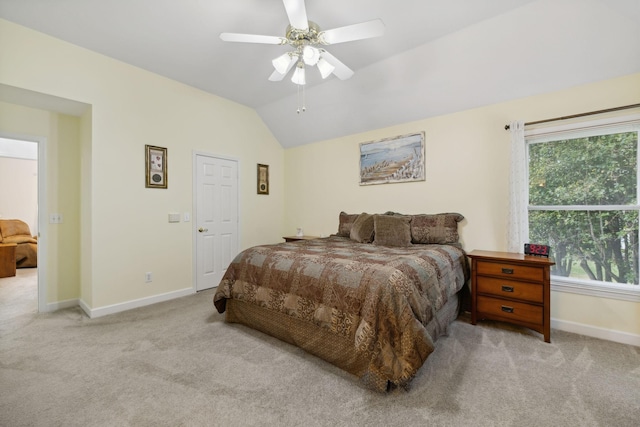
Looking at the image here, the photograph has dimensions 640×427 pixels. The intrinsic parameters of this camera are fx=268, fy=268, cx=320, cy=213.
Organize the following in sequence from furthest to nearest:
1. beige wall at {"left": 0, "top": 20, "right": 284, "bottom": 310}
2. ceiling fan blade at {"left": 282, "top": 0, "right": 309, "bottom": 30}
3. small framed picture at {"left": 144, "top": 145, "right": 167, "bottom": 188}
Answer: small framed picture at {"left": 144, "top": 145, "right": 167, "bottom": 188}, beige wall at {"left": 0, "top": 20, "right": 284, "bottom": 310}, ceiling fan blade at {"left": 282, "top": 0, "right": 309, "bottom": 30}

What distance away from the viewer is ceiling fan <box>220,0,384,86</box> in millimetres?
1844

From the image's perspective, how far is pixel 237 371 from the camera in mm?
1868

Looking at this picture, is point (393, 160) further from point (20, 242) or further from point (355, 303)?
point (20, 242)

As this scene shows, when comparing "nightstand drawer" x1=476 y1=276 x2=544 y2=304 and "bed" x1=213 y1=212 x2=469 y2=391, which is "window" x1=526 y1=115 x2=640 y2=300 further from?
"bed" x1=213 y1=212 x2=469 y2=391

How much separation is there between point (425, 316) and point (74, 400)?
2209 mm

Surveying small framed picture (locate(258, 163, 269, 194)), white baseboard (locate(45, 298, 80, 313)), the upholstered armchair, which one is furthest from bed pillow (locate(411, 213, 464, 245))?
the upholstered armchair

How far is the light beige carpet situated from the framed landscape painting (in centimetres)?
200

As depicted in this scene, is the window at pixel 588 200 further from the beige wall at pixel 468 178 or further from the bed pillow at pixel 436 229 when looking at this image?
the bed pillow at pixel 436 229

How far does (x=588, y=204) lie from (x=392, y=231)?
1.83 m

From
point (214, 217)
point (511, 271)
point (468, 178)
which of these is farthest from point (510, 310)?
point (214, 217)

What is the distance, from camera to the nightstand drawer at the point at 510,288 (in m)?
2.31

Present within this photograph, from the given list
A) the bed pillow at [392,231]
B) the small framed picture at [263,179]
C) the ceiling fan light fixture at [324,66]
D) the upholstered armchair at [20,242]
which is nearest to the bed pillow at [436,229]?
the bed pillow at [392,231]

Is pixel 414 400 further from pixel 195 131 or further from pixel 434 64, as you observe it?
pixel 195 131

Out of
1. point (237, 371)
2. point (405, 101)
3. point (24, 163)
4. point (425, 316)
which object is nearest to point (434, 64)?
point (405, 101)
